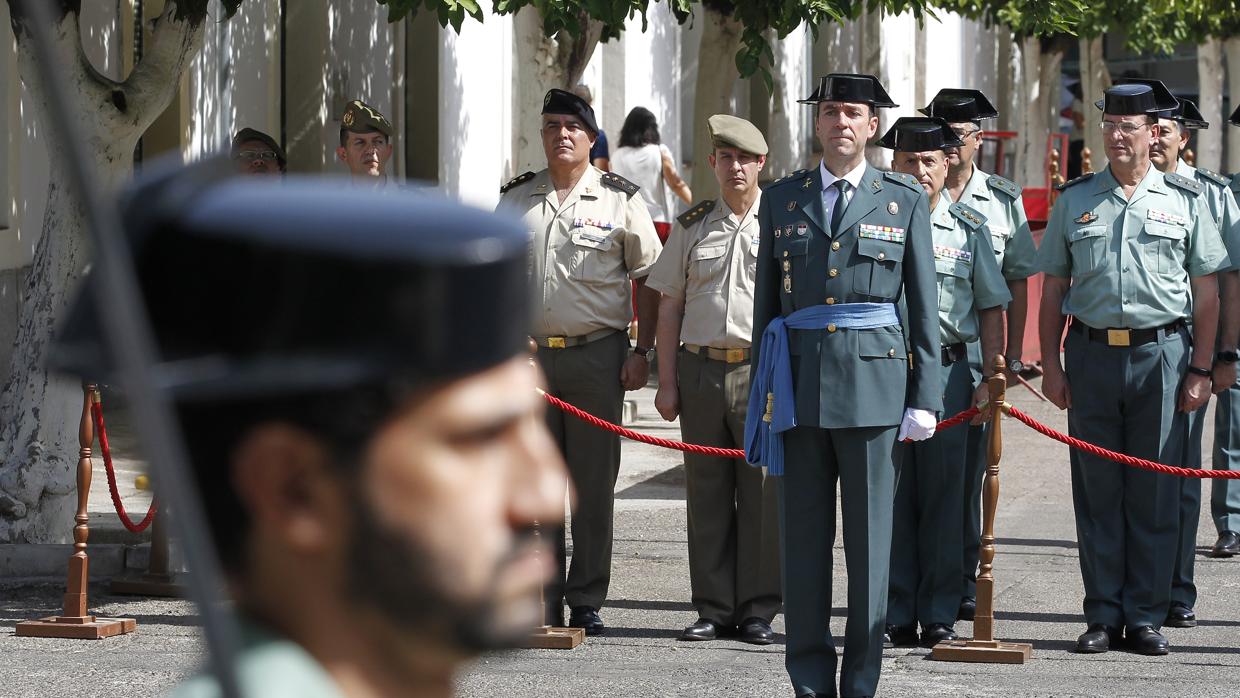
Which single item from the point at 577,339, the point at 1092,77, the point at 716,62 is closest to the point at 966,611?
the point at 577,339

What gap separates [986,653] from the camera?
667cm

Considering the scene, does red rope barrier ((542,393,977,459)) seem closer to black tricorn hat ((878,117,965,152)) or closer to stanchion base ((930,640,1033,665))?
stanchion base ((930,640,1033,665))

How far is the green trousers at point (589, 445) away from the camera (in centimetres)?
711

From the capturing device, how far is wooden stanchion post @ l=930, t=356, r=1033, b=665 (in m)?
6.65

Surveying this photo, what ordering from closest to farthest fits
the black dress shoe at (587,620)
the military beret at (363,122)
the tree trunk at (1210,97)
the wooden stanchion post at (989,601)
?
the wooden stanchion post at (989,601), the black dress shoe at (587,620), the military beret at (363,122), the tree trunk at (1210,97)

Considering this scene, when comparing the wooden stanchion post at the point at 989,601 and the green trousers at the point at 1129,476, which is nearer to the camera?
the wooden stanchion post at the point at 989,601

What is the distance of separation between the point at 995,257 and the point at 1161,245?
2.28ft

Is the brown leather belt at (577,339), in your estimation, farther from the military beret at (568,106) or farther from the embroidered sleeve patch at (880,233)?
the embroidered sleeve patch at (880,233)

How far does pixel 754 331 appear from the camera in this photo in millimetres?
5883

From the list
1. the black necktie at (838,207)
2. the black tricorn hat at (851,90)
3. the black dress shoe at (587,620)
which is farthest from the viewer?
the black dress shoe at (587,620)

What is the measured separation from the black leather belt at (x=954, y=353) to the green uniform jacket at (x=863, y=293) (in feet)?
5.31

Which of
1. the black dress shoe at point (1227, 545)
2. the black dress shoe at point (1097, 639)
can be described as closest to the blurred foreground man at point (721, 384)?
the black dress shoe at point (1097, 639)

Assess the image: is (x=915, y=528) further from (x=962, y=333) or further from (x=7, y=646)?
(x=7, y=646)

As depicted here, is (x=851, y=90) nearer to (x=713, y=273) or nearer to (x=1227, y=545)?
(x=713, y=273)
